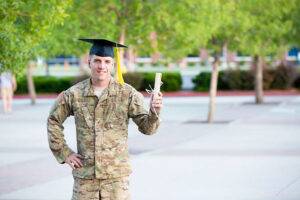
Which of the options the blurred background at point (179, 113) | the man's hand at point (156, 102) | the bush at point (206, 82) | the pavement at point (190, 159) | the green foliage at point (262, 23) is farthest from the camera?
the bush at point (206, 82)

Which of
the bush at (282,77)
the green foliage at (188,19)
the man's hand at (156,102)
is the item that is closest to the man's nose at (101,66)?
the man's hand at (156,102)

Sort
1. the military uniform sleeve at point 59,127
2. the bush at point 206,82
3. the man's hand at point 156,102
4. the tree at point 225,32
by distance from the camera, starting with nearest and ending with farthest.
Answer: the man's hand at point 156,102
the military uniform sleeve at point 59,127
the tree at point 225,32
the bush at point 206,82

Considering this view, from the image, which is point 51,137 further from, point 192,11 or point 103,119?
point 192,11

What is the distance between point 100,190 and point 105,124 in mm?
506

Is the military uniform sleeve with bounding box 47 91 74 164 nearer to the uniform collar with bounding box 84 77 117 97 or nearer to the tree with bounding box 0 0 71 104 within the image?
the uniform collar with bounding box 84 77 117 97

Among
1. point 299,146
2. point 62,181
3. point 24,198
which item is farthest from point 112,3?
point 24,198

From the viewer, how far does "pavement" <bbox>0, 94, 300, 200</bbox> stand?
1355cm

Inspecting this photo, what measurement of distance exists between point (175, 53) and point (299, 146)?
389 inches

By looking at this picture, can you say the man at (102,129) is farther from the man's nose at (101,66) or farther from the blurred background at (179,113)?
the blurred background at (179,113)

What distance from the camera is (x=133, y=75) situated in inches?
1785

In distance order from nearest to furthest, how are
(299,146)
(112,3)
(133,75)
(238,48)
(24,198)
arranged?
(24,198) → (299,146) → (112,3) → (238,48) → (133,75)

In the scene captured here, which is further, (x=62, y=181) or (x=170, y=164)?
(x=170, y=164)

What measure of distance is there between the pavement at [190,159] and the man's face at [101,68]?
5137mm

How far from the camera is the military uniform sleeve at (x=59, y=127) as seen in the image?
8055mm
